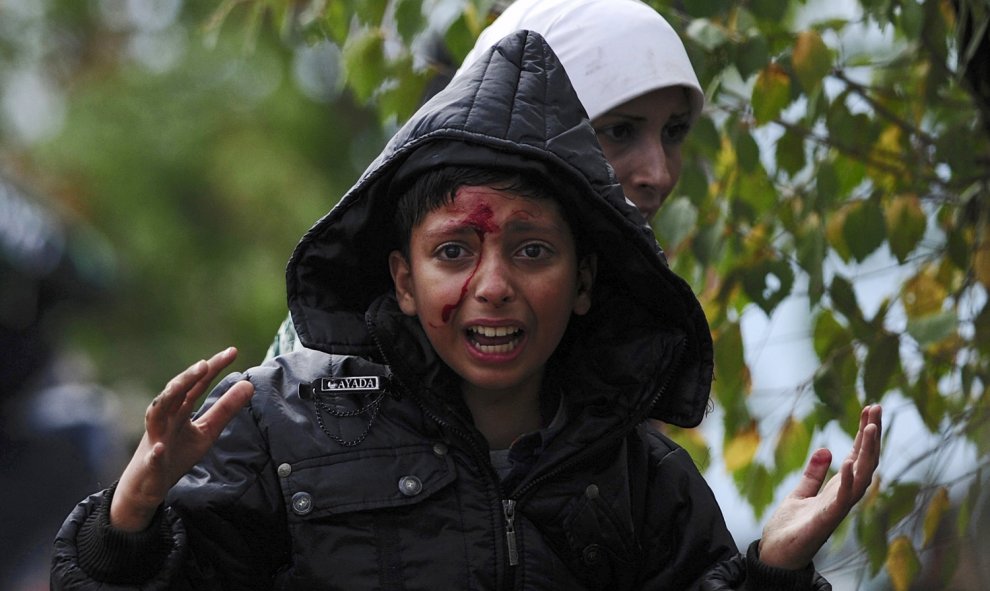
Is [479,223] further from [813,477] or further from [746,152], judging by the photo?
[746,152]

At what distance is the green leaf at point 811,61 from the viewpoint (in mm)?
3887

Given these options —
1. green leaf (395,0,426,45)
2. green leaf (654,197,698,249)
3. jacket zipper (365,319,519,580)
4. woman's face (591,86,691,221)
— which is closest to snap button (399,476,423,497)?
jacket zipper (365,319,519,580)

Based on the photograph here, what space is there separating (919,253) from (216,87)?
983 cm

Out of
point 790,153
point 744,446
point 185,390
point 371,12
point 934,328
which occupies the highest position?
point 185,390

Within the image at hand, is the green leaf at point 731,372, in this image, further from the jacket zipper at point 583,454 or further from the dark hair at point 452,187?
the dark hair at point 452,187

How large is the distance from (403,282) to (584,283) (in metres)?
0.31

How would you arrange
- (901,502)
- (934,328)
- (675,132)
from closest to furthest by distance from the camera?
(675,132), (934,328), (901,502)

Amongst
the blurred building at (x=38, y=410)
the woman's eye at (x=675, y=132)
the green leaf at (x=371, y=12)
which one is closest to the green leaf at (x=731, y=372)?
the woman's eye at (x=675, y=132)

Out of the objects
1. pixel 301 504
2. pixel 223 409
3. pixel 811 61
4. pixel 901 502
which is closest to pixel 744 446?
pixel 901 502

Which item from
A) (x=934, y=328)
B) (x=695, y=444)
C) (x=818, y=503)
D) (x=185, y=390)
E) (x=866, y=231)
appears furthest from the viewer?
(x=695, y=444)

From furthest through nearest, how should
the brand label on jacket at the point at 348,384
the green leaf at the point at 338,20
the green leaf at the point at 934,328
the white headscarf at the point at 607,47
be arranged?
the green leaf at the point at 338,20
the green leaf at the point at 934,328
the white headscarf at the point at 607,47
the brand label on jacket at the point at 348,384

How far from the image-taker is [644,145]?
134 inches

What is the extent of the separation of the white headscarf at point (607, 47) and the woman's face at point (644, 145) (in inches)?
1.5

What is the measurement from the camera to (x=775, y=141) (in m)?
4.35
